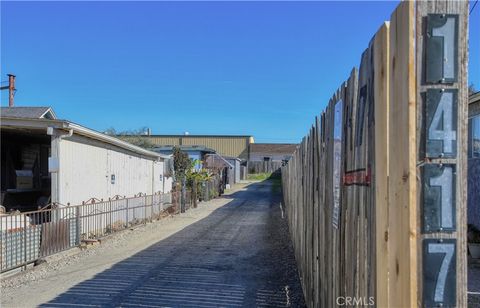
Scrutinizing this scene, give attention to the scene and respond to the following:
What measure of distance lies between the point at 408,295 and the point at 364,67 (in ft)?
4.23

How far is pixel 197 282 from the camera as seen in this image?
23.8ft

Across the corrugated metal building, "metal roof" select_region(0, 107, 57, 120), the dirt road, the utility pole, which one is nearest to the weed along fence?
the dirt road

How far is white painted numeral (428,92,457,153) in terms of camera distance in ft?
5.63

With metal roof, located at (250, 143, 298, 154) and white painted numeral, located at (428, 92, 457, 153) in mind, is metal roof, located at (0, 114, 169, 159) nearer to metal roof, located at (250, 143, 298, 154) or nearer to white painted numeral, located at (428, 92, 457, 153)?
white painted numeral, located at (428, 92, 457, 153)

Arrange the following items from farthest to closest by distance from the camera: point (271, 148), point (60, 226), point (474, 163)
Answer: point (271, 148), point (474, 163), point (60, 226)

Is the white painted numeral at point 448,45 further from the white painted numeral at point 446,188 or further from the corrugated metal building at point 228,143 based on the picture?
the corrugated metal building at point 228,143

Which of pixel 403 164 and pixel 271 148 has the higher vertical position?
pixel 271 148

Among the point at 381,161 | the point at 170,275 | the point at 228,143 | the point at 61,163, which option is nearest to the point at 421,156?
the point at 381,161

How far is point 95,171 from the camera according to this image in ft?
45.6

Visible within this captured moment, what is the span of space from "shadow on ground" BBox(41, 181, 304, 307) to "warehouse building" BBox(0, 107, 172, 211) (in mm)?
3051

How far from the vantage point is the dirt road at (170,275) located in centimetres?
631

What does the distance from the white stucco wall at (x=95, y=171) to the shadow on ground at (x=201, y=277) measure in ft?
9.52

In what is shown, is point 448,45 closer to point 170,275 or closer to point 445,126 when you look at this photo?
point 445,126

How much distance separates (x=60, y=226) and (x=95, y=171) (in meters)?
3.93
